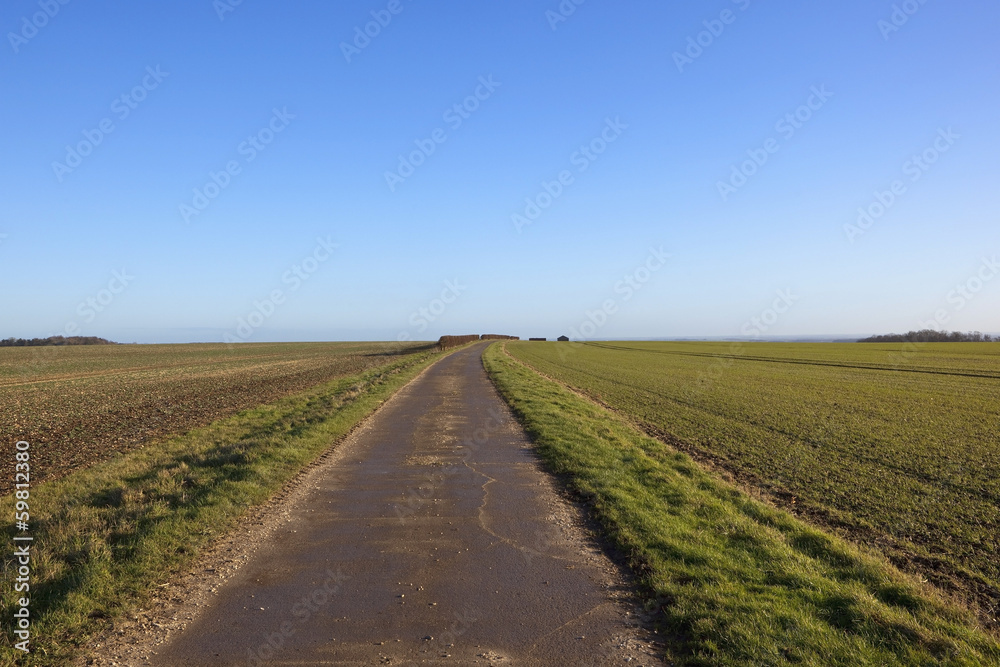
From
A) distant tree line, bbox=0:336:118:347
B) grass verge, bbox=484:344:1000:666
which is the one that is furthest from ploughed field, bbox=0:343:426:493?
distant tree line, bbox=0:336:118:347

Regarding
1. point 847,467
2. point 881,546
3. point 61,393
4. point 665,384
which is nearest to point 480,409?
point 847,467

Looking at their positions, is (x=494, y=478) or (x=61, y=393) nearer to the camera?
(x=494, y=478)

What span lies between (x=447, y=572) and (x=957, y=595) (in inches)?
216

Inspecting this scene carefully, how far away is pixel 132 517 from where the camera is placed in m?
7.45

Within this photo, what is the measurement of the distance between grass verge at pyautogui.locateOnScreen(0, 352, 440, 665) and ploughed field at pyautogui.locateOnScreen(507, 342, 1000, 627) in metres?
8.42

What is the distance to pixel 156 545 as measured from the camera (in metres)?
6.29

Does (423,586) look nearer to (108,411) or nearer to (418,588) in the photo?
(418,588)

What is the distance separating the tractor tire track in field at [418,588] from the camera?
4.37 metres

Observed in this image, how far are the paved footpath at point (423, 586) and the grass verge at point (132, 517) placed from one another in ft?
2.69

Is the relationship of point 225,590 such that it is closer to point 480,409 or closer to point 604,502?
point 604,502

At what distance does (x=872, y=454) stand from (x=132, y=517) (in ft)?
48.8

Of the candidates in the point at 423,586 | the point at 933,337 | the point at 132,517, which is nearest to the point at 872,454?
the point at 423,586

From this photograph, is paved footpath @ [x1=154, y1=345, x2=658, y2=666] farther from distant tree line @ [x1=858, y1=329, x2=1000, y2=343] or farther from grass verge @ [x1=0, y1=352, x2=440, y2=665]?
distant tree line @ [x1=858, y1=329, x2=1000, y2=343]

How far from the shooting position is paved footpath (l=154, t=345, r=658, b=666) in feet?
14.4
